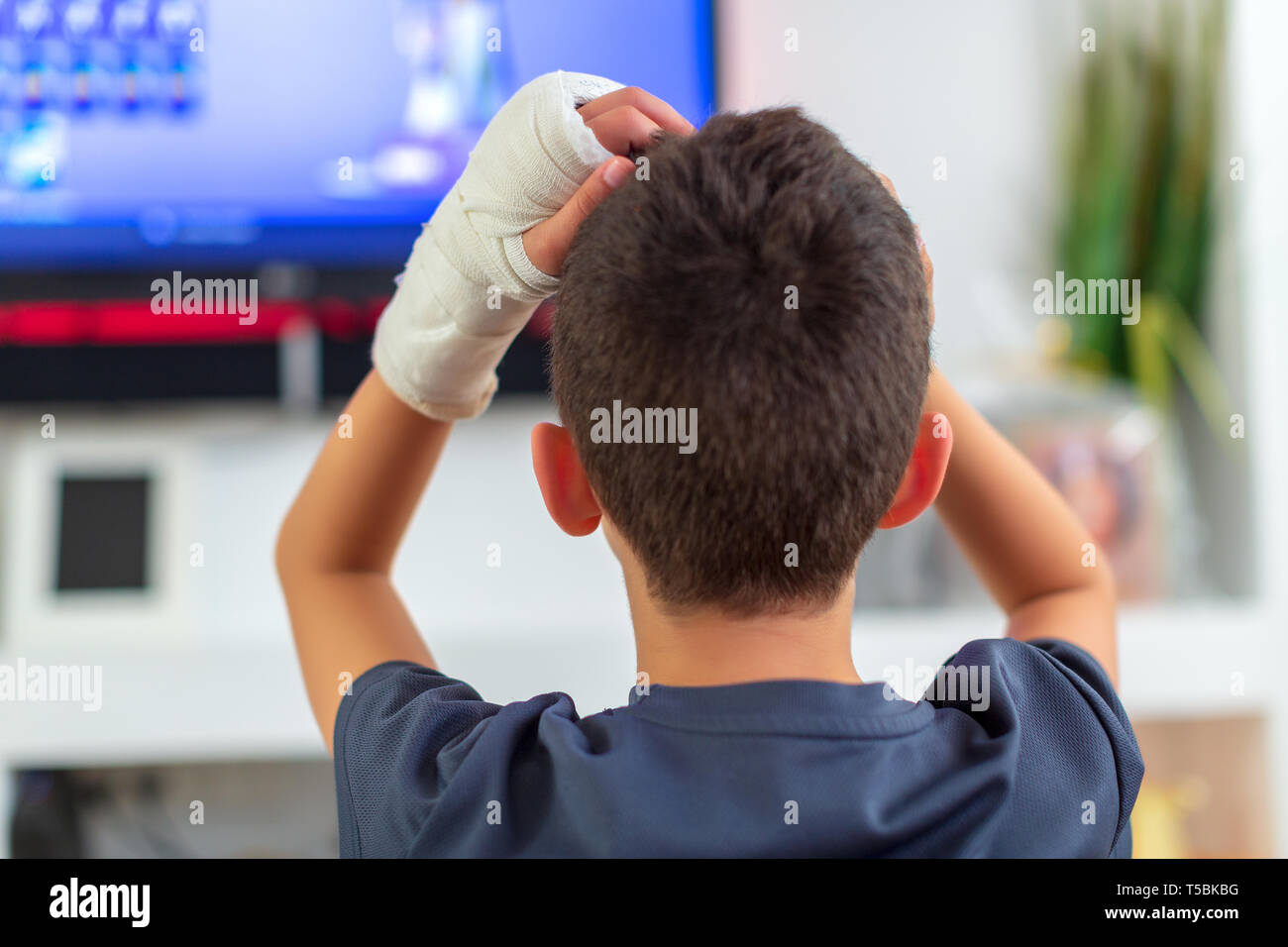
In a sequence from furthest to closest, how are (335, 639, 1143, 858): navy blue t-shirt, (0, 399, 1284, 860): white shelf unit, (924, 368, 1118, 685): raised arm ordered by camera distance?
(0, 399, 1284, 860): white shelf unit, (924, 368, 1118, 685): raised arm, (335, 639, 1143, 858): navy blue t-shirt

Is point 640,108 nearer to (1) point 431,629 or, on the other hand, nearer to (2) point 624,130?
(2) point 624,130

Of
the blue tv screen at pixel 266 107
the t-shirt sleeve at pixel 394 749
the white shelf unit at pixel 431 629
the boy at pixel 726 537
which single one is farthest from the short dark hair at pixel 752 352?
the blue tv screen at pixel 266 107

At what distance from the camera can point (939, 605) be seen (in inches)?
46.3

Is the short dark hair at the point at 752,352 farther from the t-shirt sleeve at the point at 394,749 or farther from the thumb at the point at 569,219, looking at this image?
the t-shirt sleeve at the point at 394,749

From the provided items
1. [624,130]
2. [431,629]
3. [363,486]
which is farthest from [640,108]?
[431,629]

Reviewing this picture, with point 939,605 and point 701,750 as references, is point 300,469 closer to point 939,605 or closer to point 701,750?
point 939,605

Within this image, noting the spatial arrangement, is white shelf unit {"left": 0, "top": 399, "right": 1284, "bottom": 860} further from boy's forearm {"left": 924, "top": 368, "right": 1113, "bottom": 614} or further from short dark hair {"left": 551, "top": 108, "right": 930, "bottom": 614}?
short dark hair {"left": 551, "top": 108, "right": 930, "bottom": 614}

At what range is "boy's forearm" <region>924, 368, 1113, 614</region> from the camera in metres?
0.56

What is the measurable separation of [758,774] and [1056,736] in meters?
0.14

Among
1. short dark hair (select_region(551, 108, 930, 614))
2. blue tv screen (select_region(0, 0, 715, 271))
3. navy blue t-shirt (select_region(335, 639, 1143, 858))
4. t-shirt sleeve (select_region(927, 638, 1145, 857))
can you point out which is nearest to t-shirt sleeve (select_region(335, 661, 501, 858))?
navy blue t-shirt (select_region(335, 639, 1143, 858))

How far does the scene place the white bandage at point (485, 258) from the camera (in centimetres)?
46

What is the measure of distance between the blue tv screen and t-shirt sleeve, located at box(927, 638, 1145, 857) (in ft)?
2.86
